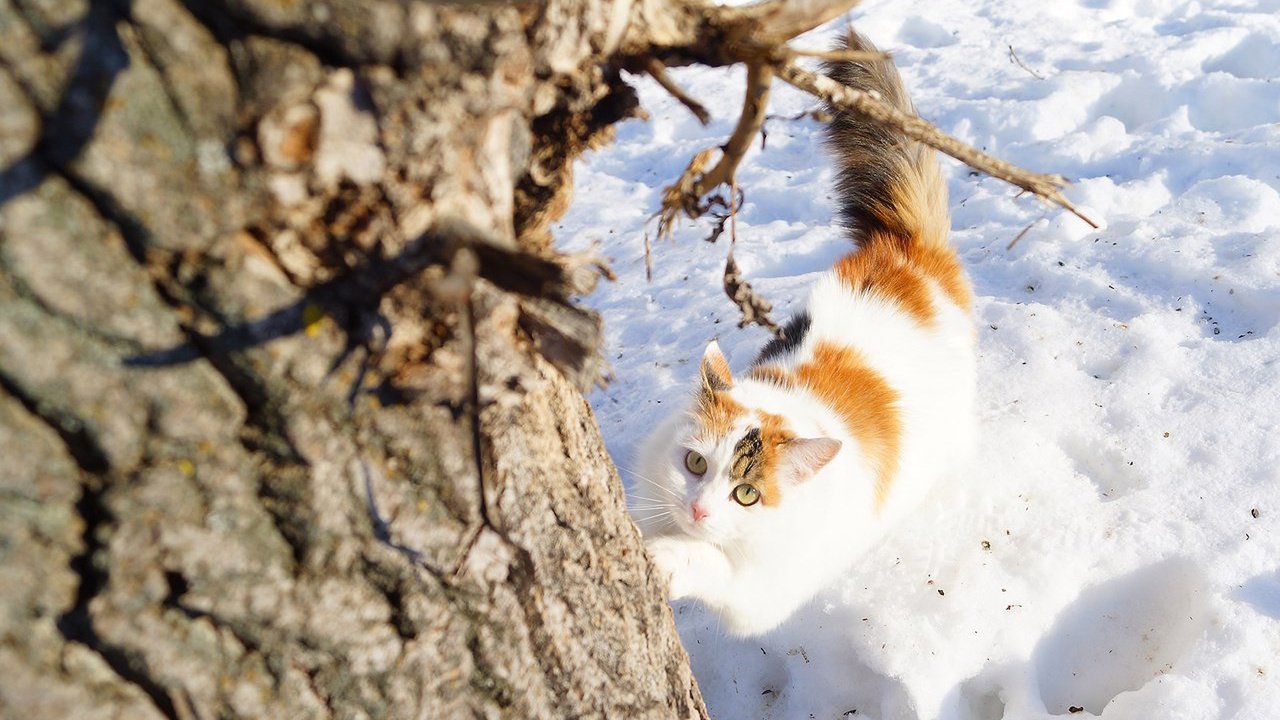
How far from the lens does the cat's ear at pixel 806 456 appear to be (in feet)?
6.82

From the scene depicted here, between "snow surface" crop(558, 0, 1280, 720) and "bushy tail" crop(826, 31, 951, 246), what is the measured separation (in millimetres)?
377

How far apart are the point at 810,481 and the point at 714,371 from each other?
0.38m

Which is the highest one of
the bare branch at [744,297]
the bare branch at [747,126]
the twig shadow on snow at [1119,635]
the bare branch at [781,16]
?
the bare branch at [781,16]

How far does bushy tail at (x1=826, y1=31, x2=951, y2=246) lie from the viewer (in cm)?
263

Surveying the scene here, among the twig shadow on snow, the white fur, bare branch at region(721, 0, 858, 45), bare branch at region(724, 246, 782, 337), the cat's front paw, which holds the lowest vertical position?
the twig shadow on snow

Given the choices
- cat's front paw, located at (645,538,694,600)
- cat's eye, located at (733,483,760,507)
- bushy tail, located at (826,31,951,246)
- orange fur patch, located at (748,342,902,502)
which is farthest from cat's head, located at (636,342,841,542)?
bushy tail, located at (826,31,951,246)

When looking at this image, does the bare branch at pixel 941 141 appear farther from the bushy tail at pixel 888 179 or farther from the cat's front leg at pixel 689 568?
the bushy tail at pixel 888 179

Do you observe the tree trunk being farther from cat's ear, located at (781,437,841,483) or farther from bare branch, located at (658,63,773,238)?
cat's ear, located at (781,437,841,483)

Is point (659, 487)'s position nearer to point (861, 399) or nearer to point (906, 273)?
point (861, 399)

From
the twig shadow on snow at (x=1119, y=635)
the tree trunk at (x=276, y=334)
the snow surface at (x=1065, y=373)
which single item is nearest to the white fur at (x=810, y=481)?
the snow surface at (x=1065, y=373)

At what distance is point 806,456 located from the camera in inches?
83.4

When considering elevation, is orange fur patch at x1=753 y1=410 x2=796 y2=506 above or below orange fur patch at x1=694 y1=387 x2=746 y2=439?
below

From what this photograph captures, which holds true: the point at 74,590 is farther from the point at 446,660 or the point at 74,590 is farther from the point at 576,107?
the point at 576,107

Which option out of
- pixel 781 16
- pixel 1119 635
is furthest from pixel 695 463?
pixel 781 16
